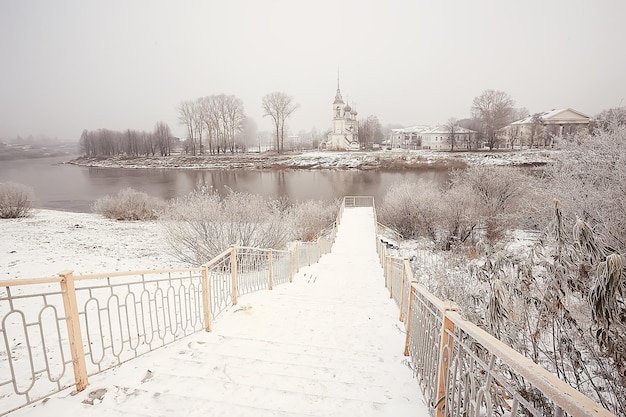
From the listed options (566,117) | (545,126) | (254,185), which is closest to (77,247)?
(254,185)

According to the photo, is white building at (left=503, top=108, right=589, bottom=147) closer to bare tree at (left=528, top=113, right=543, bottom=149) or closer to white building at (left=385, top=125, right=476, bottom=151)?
bare tree at (left=528, top=113, right=543, bottom=149)

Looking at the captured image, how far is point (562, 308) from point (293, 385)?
3914 mm

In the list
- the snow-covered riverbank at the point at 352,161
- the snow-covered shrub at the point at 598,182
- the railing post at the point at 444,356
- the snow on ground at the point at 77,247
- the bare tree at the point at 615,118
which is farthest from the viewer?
the snow-covered riverbank at the point at 352,161

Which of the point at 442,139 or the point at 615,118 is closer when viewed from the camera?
the point at 615,118

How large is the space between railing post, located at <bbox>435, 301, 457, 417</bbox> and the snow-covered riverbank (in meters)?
48.9

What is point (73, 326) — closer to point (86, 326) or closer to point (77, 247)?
point (86, 326)

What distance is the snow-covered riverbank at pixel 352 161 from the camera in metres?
50.9

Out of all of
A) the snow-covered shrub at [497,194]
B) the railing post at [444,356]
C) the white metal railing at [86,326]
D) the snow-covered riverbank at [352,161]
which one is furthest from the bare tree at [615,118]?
the snow-covered riverbank at [352,161]

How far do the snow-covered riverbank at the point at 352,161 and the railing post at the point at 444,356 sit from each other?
4886cm

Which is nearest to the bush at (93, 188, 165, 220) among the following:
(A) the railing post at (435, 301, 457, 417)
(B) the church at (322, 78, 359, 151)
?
(A) the railing post at (435, 301, 457, 417)

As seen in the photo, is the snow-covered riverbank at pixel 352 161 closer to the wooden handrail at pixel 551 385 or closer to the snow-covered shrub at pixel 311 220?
the snow-covered shrub at pixel 311 220

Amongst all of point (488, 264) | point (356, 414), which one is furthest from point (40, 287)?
point (488, 264)

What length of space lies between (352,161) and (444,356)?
5682cm

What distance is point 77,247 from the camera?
1523 cm
